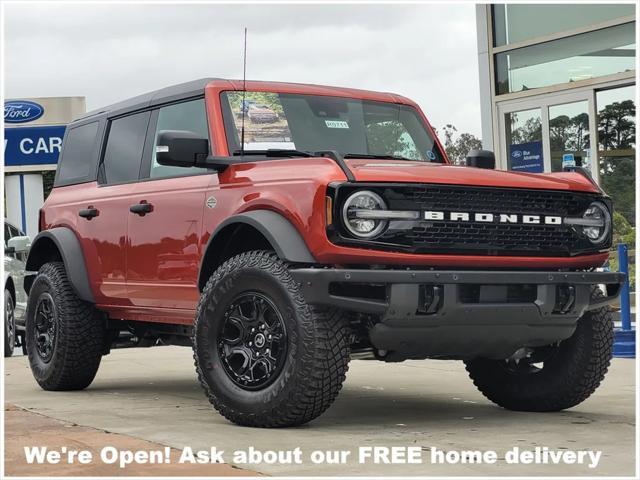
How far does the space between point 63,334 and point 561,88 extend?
8.13 metres

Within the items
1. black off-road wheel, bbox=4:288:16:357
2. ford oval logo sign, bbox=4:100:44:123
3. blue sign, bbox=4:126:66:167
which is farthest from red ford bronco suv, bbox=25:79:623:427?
ford oval logo sign, bbox=4:100:44:123

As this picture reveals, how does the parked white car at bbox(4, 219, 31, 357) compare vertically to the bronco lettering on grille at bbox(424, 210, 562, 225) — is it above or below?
below

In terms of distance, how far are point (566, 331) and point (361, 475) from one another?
2.01 m

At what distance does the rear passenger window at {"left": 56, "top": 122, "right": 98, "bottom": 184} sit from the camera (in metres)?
8.84

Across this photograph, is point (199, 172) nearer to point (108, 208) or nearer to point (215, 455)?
point (108, 208)

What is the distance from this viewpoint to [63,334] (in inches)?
329

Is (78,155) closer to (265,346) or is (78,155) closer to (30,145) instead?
(265,346)

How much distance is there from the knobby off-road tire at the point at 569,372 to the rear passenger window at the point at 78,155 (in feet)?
11.3

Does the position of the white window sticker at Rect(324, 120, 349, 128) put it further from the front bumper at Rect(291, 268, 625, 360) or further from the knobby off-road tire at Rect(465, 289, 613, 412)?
the knobby off-road tire at Rect(465, 289, 613, 412)

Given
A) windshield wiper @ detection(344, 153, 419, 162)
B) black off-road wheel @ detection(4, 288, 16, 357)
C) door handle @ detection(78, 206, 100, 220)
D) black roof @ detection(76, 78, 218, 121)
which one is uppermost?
black roof @ detection(76, 78, 218, 121)

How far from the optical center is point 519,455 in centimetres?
536

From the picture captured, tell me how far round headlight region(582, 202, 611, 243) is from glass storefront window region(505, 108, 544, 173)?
8282mm

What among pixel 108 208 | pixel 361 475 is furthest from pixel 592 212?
pixel 108 208

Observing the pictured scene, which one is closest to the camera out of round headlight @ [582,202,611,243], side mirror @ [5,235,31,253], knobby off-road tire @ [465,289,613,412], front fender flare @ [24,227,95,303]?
round headlight @ [582,202,611,243]
